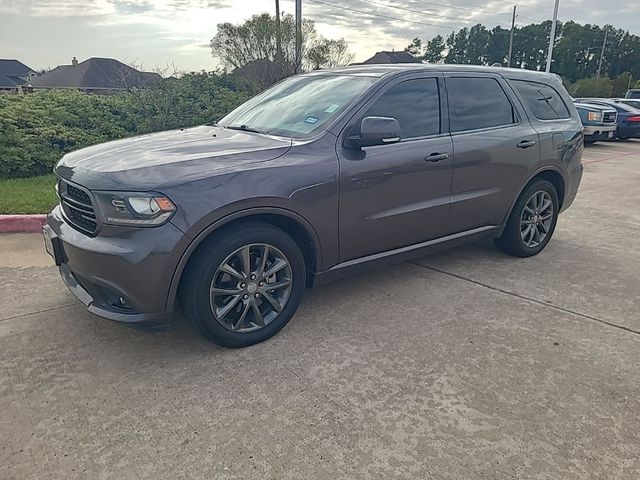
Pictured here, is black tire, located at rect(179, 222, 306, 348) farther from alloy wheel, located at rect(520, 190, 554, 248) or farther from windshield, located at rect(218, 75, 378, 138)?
alloy wheel, located at rect(520, 190, 554, 248)

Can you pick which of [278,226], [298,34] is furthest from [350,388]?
[298,34]

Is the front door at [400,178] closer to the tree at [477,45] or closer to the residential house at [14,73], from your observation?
the residential house at [14,73]

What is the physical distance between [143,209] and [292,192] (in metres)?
0.91

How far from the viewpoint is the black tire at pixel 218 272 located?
291 centimetres

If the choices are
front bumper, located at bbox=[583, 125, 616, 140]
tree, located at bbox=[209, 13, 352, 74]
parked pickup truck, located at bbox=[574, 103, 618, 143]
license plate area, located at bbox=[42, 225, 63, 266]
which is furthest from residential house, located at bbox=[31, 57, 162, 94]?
license plate area, located at bbox=[42, 225, 63, 266]

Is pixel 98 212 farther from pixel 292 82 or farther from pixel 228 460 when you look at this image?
pixel 292 82

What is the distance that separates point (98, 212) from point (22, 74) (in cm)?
6759

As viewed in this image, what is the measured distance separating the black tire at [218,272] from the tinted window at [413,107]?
1.18 m

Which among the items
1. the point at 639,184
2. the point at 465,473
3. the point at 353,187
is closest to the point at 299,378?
the point at 465,473

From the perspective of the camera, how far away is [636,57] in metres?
70.0

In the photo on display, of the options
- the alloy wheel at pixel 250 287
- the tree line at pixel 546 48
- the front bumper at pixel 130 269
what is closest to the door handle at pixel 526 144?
the alloy wheel at pixel 250 287

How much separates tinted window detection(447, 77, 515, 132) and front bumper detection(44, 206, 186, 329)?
2548mm

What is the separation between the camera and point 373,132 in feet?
10.8

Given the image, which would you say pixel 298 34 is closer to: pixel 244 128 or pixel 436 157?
pixel 244 128
